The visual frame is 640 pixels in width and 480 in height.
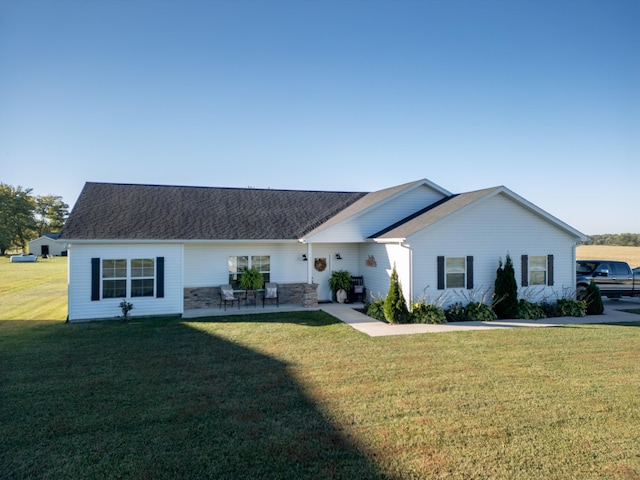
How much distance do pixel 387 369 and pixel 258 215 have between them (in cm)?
1066

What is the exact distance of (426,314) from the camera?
509 inches

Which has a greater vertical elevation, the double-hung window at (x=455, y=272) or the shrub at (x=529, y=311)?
the double-hung window at (x=455, y=272)

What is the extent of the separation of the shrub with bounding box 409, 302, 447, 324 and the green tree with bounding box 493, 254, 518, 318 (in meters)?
2.22

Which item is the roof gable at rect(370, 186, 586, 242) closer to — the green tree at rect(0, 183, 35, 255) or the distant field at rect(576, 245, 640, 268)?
the distant field at rect(576, 245, 640, 268)

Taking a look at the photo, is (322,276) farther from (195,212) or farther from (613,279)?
(613,279)

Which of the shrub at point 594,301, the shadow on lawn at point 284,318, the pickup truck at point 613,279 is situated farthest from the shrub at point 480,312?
the pickup truck at point 613,279

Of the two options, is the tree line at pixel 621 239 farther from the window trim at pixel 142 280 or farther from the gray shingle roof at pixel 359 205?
the window trim at pixel 142 280

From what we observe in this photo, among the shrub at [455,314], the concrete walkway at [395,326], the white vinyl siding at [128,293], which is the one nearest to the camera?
the concrete walkway at [395,326]

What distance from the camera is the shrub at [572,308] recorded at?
46.3 ft

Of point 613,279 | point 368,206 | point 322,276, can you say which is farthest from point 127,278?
point 613,279

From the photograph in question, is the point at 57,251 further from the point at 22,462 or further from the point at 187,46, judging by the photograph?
the point at 22,462

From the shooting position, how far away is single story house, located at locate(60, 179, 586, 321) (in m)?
13.4

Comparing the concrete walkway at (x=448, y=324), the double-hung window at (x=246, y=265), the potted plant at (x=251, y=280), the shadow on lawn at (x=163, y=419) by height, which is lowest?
the shadow on lawn at (x=163, y=419)

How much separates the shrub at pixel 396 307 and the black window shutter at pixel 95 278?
9.41 metres
